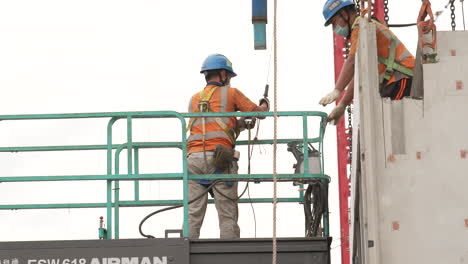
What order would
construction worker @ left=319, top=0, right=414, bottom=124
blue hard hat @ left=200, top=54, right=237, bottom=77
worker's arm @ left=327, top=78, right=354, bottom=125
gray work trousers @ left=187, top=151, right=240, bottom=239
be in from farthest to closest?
blue hard hat @ left=200, top=54, right=237, bottom=77 → gray work trousers @ left=187, top=151, right=240, bottom=239 → worker's arm @ left=327, top=78, right=354, bottom=125 → construction worker @ left=319, top=0, right=414, bottom=124

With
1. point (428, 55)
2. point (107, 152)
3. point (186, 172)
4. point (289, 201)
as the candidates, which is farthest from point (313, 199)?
point (428, 55)

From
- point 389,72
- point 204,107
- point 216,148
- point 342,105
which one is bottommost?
point 216,148

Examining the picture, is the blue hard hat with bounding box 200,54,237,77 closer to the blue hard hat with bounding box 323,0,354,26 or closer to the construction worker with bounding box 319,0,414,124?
the blue hard hat with bounding box 323,0,354,26

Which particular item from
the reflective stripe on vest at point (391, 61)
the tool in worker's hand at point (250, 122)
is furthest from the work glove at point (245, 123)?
the reflective stripe on vest at point (391, 61)

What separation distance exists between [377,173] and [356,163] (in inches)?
39.8

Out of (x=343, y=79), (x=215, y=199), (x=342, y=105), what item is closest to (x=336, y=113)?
(x=342, y=105)

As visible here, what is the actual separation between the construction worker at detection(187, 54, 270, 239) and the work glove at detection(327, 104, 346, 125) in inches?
48.3

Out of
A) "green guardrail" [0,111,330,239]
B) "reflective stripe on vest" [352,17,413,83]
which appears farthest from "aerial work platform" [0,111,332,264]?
"reflective stripe on vest" [352,17,413,83]

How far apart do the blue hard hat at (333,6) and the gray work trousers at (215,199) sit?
195 cm

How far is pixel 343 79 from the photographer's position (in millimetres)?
10727

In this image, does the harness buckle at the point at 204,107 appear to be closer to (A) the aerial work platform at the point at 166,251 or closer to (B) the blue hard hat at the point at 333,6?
(A) the aerial work platform at the point at 166,251

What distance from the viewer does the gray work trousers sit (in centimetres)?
1236

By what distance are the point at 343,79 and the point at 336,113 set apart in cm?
66

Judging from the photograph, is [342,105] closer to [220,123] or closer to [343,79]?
[343,79]
